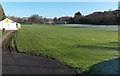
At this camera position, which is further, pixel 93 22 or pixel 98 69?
pixel 93 22

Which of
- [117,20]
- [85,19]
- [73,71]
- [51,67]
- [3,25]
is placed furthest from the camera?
[85,19]

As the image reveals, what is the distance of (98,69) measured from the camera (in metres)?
7.48

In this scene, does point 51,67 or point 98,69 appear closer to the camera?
point 98,69

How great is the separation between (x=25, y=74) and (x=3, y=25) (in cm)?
4223

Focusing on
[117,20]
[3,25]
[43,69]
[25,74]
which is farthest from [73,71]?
[117,20]

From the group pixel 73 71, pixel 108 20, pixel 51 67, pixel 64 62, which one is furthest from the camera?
pixel 108 20

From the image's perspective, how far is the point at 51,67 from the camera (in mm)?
7969

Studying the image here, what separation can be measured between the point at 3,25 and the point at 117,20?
139 ft

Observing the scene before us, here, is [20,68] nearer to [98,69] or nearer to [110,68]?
[98,69]

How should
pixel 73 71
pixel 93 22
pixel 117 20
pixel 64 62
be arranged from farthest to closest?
pixel 93 22 → pixel 117 20 → pixel 64 62 → pixel 73 71

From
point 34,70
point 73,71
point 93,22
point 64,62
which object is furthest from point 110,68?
point 93,22

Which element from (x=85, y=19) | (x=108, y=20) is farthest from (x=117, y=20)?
(x=85, y=19)

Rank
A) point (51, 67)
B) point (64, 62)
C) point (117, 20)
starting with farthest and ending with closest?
point (117, 20) < point (64, 62) < point (51, 67)

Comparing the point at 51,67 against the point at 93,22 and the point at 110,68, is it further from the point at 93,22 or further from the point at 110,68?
the point at 93,22
